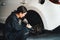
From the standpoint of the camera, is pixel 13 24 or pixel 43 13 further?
pixel 43 13

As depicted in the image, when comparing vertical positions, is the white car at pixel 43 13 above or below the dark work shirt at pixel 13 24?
above

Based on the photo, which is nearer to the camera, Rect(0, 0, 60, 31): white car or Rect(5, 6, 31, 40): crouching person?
Rect(5, 6, 31, 40): crouching person

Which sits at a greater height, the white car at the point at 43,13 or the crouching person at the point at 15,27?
the white car at the point at 43,13

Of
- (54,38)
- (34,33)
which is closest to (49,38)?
(54,38)

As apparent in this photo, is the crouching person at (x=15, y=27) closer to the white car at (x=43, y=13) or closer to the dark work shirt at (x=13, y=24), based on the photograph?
the dark work shirt at (x=13, y=24)

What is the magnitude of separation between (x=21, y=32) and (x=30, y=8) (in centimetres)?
162

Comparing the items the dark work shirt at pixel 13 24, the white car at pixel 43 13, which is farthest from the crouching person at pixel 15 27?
the white car at pixel 43 13

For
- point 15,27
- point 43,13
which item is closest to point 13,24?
point 15,27

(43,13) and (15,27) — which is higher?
(43,13)

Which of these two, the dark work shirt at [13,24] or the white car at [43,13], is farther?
the white car at [43,13]

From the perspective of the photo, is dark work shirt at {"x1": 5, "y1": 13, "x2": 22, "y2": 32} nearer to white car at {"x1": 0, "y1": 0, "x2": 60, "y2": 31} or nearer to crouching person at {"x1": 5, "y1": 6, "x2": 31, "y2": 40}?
crouching person at {"x1": 5, "y1": 6, "x2": 31, "y2": 40}

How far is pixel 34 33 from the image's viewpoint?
5.25 m

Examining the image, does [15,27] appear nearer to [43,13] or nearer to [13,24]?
[13,24]

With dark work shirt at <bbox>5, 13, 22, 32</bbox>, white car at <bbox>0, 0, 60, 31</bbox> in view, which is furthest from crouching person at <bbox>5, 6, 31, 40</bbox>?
white car at <bbox>0, 0, 60, 31</bbox>
